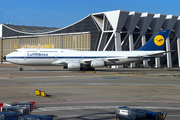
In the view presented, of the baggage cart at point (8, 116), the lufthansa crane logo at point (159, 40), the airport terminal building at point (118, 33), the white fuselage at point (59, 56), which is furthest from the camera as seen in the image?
the airport terminal building at point (118, 33)

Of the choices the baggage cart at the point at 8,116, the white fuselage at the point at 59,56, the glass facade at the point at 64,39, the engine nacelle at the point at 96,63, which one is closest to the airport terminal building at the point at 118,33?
the glass facade at the point at 64,39

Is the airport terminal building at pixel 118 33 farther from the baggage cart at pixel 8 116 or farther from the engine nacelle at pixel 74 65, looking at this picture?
the baggage cart at pixel 8 116

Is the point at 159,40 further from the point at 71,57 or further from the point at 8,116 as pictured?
the point at 8,116

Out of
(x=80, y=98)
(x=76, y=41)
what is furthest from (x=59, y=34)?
(x=80, y=98)

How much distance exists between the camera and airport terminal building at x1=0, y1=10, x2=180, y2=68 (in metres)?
71.2

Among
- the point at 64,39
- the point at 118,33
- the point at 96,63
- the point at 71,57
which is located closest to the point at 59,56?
the point at 71,57

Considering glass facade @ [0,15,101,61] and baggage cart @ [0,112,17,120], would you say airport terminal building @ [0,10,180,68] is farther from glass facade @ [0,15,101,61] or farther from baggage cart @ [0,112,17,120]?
baggage cart @ [0,112,17,120]

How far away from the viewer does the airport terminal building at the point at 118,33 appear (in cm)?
7119

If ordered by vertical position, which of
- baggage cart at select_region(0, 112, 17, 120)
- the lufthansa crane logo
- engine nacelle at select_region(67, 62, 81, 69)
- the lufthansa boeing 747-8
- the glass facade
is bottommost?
baggage cart at select_region(0, 112, 17, 120)

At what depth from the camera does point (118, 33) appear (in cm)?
7131

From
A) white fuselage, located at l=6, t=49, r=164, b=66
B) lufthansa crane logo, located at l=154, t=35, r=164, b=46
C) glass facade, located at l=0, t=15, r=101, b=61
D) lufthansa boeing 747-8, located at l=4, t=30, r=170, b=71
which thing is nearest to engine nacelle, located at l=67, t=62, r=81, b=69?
lufthansa boeing 747-8, located at l=4, t=30, r=170, b=71

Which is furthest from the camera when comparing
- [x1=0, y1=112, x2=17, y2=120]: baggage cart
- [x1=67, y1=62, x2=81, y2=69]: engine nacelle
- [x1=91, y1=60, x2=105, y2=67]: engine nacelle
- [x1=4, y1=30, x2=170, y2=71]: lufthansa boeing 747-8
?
[x1=4, y1=30, x2=170, y2=71]: lufthansa boeing 747-8

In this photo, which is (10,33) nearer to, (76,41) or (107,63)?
(76,41)

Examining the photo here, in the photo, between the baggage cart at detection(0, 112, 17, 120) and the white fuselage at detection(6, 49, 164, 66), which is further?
the white fuselage at detection(6, 49, 164, 66)
